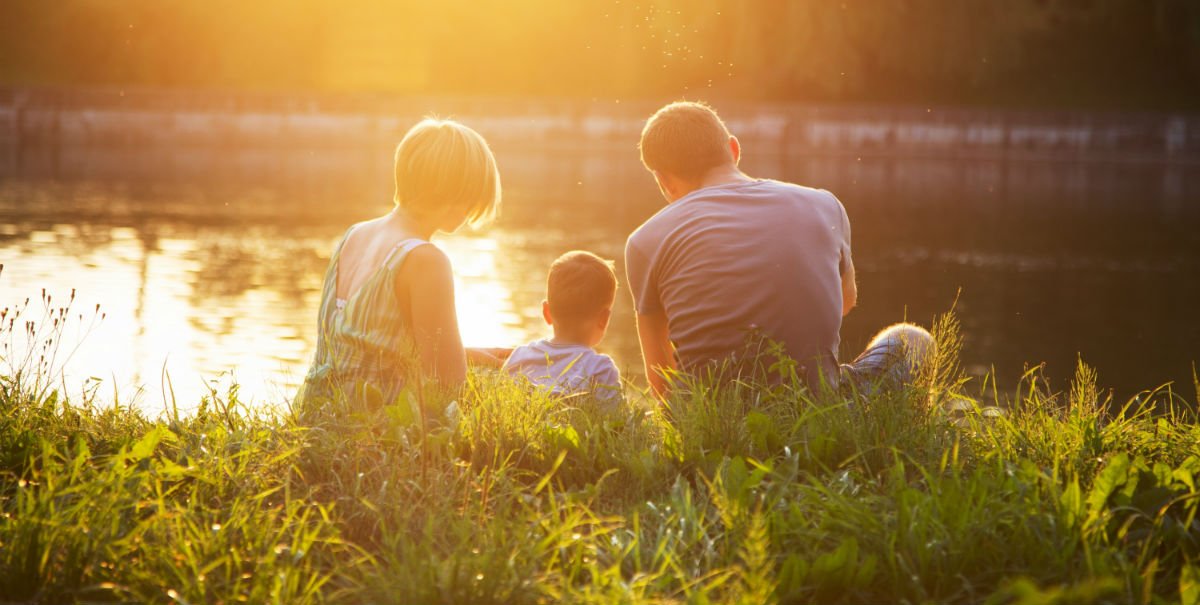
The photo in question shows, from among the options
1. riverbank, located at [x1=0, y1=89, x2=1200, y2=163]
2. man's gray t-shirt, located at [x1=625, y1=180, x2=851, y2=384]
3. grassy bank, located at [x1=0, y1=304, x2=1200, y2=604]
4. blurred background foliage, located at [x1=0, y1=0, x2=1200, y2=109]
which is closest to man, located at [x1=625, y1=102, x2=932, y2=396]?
man's gray t-shirt, located at [x1=625, y1=180, x2=851, y2=384]

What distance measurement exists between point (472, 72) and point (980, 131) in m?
16.4

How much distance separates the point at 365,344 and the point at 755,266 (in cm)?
123

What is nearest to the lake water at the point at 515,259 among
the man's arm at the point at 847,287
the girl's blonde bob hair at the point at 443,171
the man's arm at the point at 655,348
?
the girl's blonde bob hair at the point at 443,171

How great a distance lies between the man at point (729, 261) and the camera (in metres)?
4.10

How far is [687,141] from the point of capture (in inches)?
169

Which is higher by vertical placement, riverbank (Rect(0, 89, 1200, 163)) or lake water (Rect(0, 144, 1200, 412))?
riverbank (Rect(0, 89, 1200, 163))

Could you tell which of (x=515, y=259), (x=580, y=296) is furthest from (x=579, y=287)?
(x=515, y=259)

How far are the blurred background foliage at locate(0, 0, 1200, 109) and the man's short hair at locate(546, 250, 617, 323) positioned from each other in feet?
112

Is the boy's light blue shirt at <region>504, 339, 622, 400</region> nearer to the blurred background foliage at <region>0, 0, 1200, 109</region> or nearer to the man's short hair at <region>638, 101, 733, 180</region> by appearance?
the man's short hair at <region>638, 101, 733, 180</region>

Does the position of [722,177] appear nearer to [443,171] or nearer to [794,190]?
[794,190]

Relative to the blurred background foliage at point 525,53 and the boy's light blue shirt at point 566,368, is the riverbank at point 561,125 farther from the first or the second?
the boy's light blue shirt at point 566,368

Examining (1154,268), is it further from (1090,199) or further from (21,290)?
(21,290)

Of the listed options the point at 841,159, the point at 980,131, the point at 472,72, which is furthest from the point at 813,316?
the point at 472,72

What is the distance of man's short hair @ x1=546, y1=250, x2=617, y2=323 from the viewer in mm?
4402
